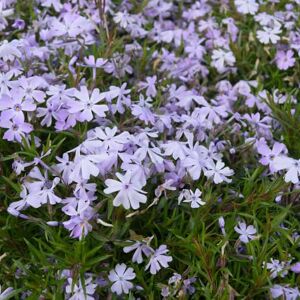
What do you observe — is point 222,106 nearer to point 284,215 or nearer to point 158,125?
point 158,125

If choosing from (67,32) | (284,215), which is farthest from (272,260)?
(67,32)

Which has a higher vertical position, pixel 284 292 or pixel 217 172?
Result: pixel 217 172

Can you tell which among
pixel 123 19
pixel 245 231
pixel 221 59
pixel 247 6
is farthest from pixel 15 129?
pixel 247 6

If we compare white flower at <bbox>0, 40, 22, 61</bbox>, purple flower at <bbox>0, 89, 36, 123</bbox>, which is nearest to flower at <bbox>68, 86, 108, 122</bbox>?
purple flower at <bbox>0, 89, 36, 123</bbox>

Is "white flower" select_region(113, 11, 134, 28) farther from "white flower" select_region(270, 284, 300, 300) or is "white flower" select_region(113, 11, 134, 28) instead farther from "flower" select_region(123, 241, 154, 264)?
"white flower" select_region(270, 284, 300, 300)

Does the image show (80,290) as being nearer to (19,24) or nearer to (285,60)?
(19,24)

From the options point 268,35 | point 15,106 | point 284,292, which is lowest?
point 284,292

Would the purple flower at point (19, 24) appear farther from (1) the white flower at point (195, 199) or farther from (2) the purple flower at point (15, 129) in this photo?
(1) the white flower at point (195, 199)

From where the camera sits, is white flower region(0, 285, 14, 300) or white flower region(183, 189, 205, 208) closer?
white flower region(0, 285, 14, 300)
